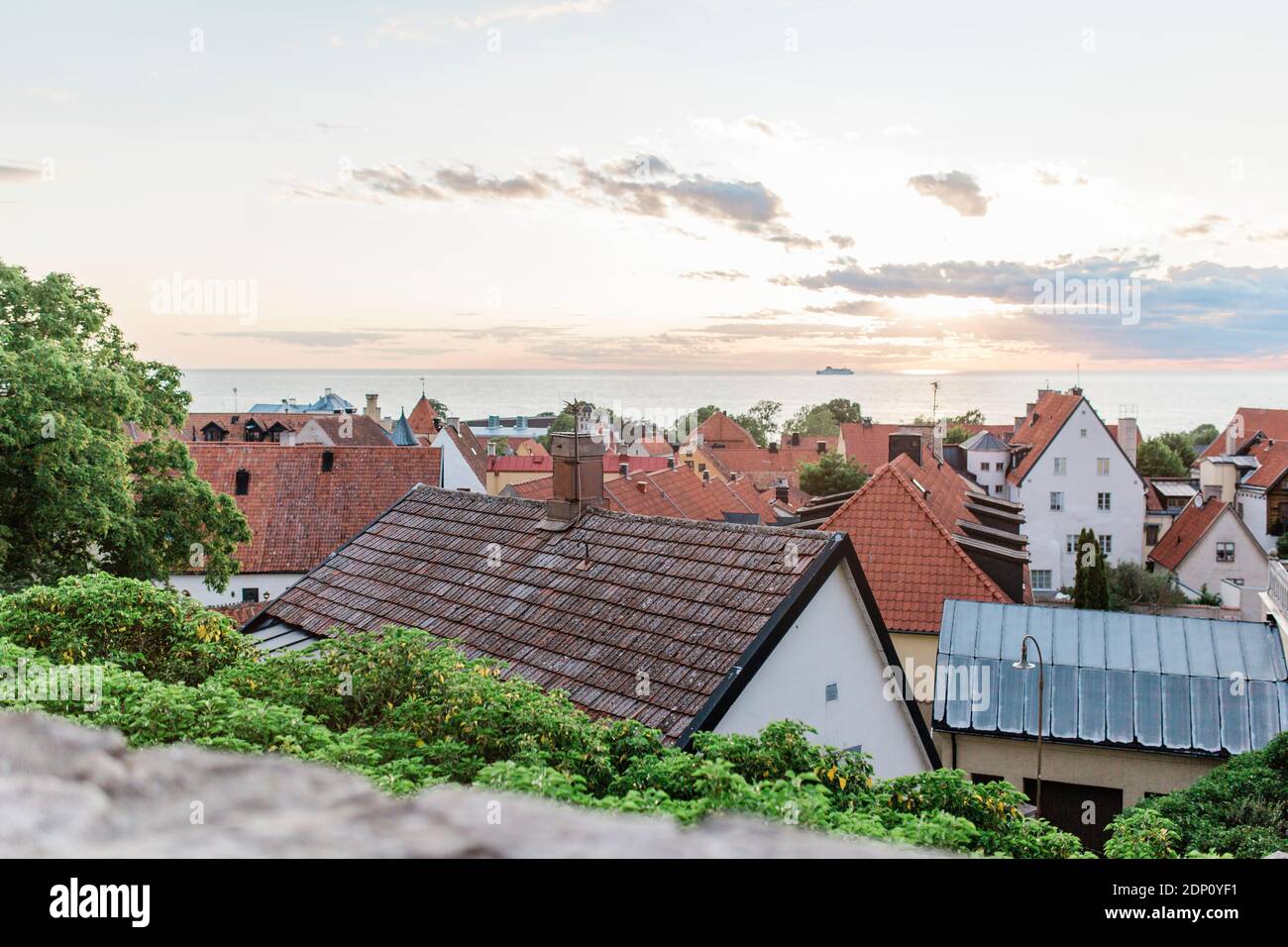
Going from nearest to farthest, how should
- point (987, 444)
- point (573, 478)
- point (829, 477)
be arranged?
point (573, 478)
point (829, 477)
point (987, 444)

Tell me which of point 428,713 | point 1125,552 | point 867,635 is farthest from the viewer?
point 1125,552

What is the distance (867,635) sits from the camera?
12.0 m

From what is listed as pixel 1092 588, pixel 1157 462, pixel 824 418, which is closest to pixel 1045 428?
pixel 1092 588

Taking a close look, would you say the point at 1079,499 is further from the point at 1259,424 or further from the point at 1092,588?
the point at 1259,424

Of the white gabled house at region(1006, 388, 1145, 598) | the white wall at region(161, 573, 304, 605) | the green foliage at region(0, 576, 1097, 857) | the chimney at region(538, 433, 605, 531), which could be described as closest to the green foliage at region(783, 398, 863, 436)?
the white gabled house at region(1006, 388, 1145, 598)

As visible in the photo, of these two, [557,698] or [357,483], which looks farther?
[357,483]

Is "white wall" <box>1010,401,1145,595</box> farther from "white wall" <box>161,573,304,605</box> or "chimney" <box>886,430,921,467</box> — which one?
"white wall" <box>161,573,304,605</box>

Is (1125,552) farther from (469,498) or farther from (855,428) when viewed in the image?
(469,498)

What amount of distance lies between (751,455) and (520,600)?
7679cm

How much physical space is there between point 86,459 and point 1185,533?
45.6 metres

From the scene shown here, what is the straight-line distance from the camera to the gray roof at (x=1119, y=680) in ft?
52.3

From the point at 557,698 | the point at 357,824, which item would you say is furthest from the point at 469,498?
the point at 357,824

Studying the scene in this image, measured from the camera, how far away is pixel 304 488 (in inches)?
1355

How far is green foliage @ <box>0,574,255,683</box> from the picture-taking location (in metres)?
7.95
